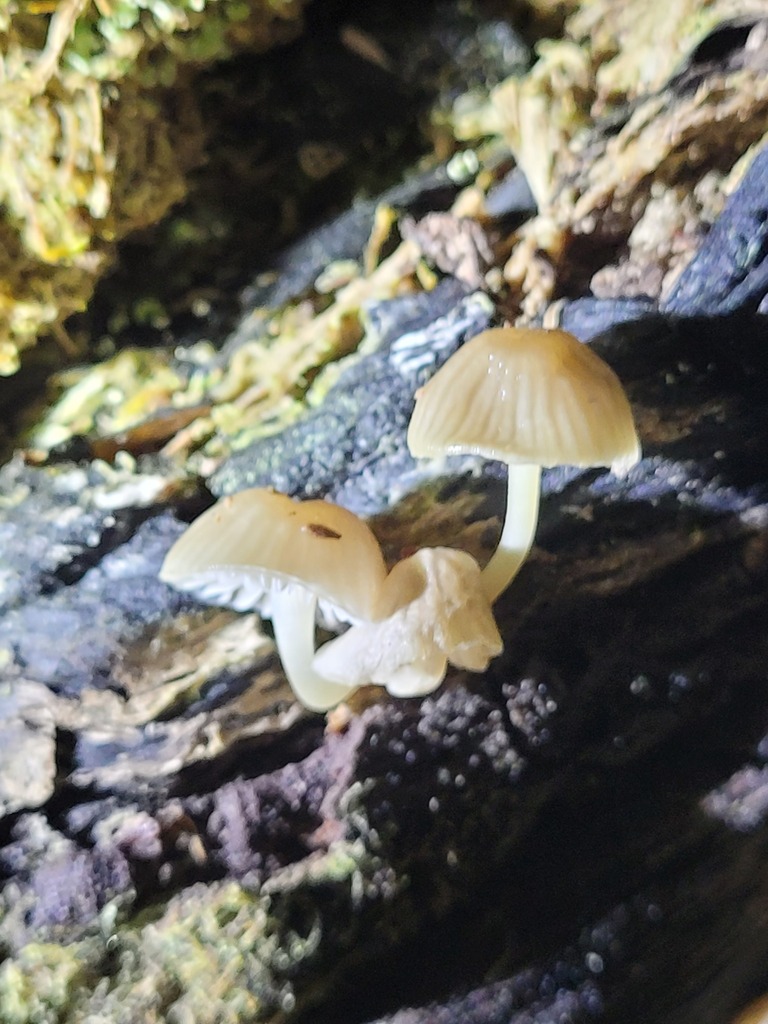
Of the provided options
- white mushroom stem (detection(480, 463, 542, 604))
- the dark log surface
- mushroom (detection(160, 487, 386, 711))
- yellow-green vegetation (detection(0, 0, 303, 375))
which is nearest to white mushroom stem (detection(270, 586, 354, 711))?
mushroom (detection(160, 487, 386, 711))

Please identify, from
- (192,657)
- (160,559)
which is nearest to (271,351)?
(160,559)

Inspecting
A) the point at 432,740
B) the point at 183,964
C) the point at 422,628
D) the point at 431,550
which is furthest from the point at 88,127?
the point at 183,964

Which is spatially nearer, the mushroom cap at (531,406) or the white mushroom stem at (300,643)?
the mushroom cap at (531,406)

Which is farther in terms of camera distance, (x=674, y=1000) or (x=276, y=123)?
(x=276, y=123)

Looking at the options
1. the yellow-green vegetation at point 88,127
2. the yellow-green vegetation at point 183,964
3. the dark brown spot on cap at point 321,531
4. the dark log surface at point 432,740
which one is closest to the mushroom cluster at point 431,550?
the dark brown spot on cap at point 321,531

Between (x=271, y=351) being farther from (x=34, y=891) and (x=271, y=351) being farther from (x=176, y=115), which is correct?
(x=34, y=891)

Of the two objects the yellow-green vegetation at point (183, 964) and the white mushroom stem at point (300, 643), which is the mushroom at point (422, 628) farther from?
the yellow-green vegetation at point (183, 964)
